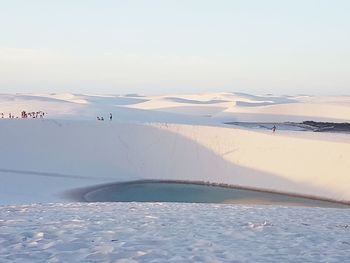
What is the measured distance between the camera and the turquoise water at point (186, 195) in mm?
22047

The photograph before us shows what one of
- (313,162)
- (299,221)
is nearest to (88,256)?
(299,221)

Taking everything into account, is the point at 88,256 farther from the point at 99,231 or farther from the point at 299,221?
the point at 299,221

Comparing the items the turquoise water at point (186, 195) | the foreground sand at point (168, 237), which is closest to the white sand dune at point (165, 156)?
the turquoise water at point (186, 195)

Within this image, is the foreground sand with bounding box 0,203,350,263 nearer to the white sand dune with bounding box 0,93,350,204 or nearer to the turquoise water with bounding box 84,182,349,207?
the turquoise water with bounding box 84,182,349,207

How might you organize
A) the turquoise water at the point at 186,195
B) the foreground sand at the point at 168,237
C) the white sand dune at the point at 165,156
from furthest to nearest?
the white sand dune at the point at 165,156
the turquoise water at the point at 186,195
the foreground sand at the point at 168,237

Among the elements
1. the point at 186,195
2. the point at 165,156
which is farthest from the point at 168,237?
the point at 165,156

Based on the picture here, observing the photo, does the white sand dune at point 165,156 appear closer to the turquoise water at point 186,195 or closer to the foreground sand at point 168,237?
the turquoise water at point 186,195

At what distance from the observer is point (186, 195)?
23.7 meters

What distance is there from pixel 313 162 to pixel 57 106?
32.9 metres

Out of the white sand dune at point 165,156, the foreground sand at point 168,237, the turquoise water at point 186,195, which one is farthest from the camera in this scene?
the white sand dune at point 165,156

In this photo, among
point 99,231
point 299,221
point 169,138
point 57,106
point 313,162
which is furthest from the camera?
point 57,106

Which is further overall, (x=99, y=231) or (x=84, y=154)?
(x=84, y=154)

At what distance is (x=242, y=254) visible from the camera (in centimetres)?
583

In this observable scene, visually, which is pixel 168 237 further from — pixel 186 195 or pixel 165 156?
pixel 165 156
